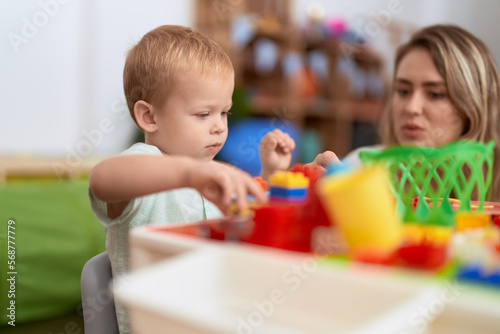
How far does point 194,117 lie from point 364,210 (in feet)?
1.55

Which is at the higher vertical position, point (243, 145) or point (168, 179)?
point (168, 179)

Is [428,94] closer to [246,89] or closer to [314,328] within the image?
[314,328]

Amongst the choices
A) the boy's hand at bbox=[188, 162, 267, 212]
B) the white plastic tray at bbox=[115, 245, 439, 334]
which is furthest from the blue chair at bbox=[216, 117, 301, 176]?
the white plastic tray at bbox=[115, 245, 439, 334]

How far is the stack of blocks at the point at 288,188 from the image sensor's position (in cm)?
46

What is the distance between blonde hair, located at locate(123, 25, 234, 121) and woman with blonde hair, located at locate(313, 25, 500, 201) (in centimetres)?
54

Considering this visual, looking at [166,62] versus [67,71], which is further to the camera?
[67,71]

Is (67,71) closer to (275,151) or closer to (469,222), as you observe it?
(275,151)

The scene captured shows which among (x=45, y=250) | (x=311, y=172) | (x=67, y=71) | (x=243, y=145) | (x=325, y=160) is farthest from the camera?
(x=67, y=71)

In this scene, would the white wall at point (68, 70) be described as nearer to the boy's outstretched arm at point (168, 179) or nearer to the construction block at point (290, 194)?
the boy's outstretched arm at point (168, 179)

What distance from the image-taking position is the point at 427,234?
359 mm

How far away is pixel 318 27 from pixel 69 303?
2.63 metres

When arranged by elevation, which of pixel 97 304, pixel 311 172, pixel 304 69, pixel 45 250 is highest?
pixel 311 172

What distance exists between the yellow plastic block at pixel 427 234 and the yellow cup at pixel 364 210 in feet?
0.06

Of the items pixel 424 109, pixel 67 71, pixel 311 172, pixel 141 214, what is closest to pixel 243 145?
pixel 67 71
